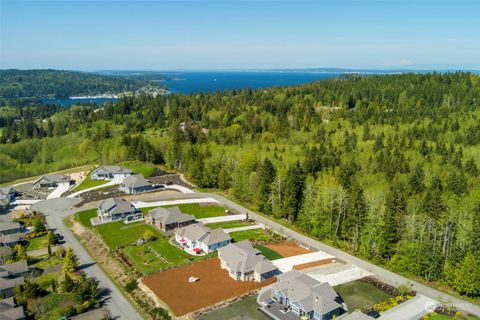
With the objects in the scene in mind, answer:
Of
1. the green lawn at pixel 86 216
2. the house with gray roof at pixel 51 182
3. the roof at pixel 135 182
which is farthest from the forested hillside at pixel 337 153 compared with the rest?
the green lawn at pixel 86 216

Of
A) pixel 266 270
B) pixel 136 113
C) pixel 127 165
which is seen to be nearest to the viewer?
pixel 266 270

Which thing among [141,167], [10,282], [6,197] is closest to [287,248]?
[10,282]

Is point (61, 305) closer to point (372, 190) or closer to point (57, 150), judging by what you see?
point (372, 190)

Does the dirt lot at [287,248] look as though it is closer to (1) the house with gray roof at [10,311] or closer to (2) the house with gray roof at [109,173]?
(1) the house with gray roof at [10,311]

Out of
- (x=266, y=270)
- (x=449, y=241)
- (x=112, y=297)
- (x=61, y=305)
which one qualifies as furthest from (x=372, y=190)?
(x=61, y=305)

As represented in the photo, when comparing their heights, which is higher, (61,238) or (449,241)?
(449,241)

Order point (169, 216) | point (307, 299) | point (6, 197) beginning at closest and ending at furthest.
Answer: point (307, 299) → point (169, 216) → point (6, 197)

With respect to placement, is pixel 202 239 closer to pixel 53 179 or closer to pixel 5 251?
pixel 5 251
